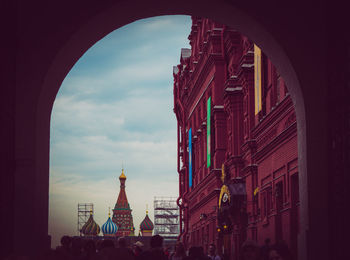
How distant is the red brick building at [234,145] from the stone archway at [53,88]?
1190cm

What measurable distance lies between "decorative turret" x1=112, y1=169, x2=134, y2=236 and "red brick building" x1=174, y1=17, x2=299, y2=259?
99.6 metres

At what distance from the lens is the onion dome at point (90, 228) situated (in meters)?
119

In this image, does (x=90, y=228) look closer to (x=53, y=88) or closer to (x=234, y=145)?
(x=234, y=145)

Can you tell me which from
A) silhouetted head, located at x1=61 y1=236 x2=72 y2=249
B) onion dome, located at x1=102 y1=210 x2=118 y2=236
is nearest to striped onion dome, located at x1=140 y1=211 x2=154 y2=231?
onion dome, located at x1=102 y1=210 x2=118 y2=236

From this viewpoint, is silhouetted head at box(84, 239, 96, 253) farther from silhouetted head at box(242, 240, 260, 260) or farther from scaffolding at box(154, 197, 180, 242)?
scaffolding at box(154, 197, 180, 242)

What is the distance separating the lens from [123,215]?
156000 millimetres

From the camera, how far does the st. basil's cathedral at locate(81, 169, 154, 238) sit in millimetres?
121625

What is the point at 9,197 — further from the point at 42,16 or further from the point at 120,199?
the point at 120,199

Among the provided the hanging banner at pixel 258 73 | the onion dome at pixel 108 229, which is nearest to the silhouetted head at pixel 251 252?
the hanging banner at pixel 258 73

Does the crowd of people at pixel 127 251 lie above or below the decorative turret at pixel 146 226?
below

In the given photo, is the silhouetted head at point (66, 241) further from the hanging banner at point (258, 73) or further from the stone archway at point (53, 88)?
the hanging banner at point (258, 73)

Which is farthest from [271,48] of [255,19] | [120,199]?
[120,199]

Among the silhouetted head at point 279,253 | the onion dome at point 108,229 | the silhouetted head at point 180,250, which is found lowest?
the silhouetted head at point 180,250

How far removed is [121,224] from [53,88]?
146390 mm
